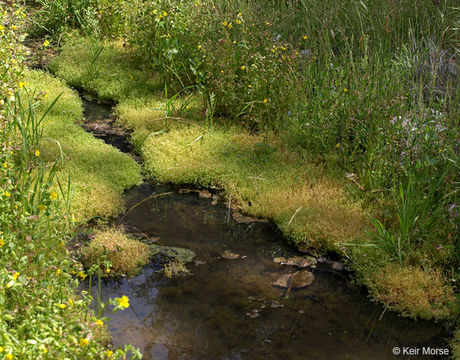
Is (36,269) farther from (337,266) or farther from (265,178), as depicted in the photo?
(265,178)

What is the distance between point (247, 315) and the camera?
164 inches

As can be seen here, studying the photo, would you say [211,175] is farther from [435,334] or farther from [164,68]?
[435,334]

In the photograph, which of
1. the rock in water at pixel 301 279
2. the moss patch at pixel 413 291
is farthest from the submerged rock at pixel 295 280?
the moss patch at pixel 413 291

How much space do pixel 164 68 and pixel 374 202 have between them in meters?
3.71

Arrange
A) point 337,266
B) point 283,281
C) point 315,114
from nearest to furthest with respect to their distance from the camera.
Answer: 1. point 283,281
2. point 337,266
3. point 315,114

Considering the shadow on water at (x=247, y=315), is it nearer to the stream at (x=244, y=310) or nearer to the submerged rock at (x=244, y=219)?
the stream at (x=244, y=310)

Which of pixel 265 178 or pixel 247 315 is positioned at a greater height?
pixel 265 178

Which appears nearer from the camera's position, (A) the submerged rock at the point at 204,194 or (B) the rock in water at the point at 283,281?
(B) the rock in water at the point at 283,281

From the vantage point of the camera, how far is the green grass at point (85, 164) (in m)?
5.45

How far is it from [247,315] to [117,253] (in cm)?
127

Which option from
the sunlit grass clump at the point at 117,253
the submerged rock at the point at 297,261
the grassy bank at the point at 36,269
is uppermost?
the grassy bank at the point at 36,269

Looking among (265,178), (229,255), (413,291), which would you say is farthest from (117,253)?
(413,291)
